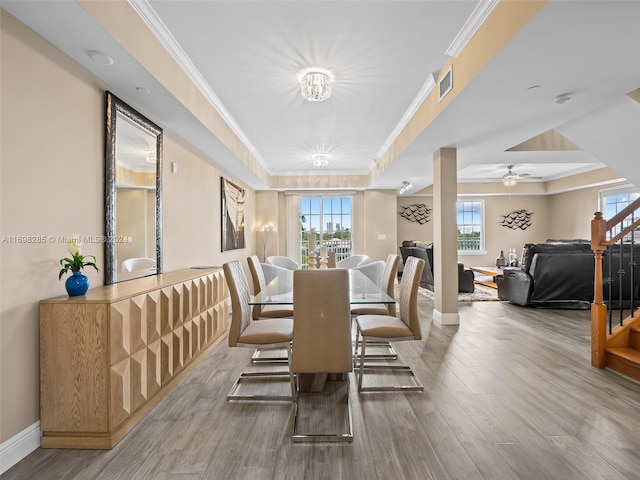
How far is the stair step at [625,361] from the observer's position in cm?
286

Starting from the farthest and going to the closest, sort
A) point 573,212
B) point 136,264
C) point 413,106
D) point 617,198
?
point 573,212 → point 617,198 → point 413,106 → point 136,264

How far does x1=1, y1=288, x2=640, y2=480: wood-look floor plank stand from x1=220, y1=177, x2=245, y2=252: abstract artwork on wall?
3091mm

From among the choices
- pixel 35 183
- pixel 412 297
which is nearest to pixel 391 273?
pixel 412 297

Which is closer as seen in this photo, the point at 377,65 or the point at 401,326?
the point at 401,326

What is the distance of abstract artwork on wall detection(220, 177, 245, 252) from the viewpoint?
19.6 ft

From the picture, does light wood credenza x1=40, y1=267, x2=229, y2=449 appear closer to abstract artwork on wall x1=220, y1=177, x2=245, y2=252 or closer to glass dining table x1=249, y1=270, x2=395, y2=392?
glass dining table x1=249, y1=270, x2=395, y2=392

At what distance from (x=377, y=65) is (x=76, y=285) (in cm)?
295

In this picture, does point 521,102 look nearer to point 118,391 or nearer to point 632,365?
point 632,365

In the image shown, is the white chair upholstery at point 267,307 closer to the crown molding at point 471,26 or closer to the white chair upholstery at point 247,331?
the white chair upholstery at point 247,331

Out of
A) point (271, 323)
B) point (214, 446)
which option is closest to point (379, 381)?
point (271, 323)

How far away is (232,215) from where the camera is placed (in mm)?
A: 6492

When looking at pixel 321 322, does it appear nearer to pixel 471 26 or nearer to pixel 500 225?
pixel 471 26

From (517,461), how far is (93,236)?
296 centimetres

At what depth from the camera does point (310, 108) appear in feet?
14.3
